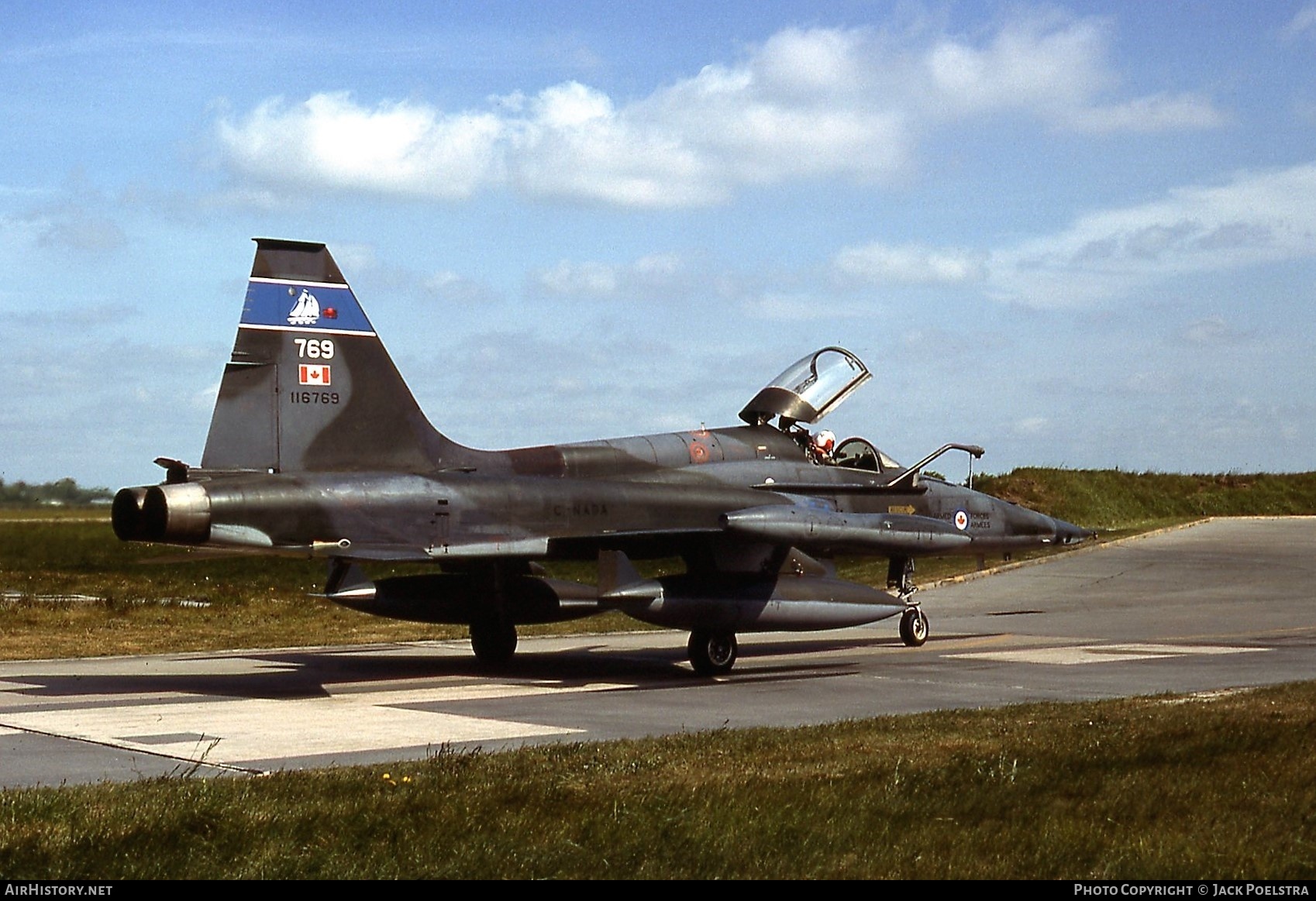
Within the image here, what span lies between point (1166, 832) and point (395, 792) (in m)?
4.22

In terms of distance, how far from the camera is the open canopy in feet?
65.3

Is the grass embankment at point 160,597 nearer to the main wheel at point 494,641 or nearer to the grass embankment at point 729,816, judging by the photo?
the main wheel at point 494,641

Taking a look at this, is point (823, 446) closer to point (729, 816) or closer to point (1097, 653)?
point (1097, 653)

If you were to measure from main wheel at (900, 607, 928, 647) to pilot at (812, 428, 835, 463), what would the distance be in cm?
270

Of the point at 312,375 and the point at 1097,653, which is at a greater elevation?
the point at 312,375

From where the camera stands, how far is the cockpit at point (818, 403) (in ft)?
65.3

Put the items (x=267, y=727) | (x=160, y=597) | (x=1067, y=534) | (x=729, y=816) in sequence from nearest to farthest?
(x=729, y=816), (x=267, y=727), (x=1067, y=534), (x=160, y=597)

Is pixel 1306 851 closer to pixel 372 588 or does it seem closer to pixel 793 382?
pixel 372 588

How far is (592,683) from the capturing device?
16938mm

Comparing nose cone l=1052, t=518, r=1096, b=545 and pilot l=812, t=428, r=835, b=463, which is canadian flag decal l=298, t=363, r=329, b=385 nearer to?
pilot l=812, t=428, r=835, b=463

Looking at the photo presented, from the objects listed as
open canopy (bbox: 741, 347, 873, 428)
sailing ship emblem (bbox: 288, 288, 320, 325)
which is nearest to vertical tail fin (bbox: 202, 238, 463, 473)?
sailing ship emblem (bbox: 288, 288, 320, 325)

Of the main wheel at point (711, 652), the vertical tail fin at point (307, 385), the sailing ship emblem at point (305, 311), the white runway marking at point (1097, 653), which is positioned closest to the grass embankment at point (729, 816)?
the vertical tail fin at point (307, 385)

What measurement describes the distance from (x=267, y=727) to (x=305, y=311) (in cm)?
487

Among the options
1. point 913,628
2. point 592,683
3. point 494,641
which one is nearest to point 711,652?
point 592,683
